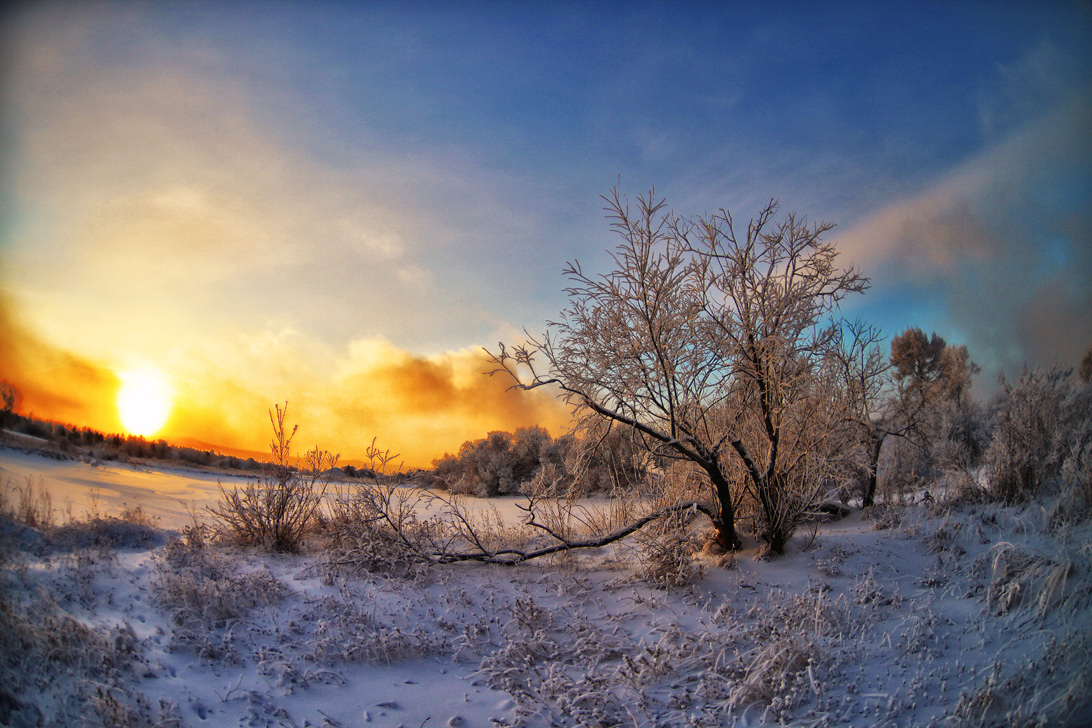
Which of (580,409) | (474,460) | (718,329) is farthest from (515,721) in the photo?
(474,460)

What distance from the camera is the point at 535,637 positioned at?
4.69 meters

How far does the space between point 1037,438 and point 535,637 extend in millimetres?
8411

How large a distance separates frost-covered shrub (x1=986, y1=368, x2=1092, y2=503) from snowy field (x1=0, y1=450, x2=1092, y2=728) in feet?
3.89

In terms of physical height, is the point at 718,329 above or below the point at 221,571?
above

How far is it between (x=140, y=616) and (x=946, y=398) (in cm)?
1935

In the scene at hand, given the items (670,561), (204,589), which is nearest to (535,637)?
(670,561)

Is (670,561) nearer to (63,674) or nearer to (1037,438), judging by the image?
(63,674)

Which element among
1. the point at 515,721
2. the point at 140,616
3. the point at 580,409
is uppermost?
the point at 580,409

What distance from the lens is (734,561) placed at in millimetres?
6320

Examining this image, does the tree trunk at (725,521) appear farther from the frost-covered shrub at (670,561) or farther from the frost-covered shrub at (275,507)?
the frost-covered shrub at (275,507)

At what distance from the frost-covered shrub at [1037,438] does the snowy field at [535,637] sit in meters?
1.18

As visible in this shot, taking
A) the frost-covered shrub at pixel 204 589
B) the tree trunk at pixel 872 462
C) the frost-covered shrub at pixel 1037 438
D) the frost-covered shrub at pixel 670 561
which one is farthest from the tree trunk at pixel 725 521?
the frost-covered shrub at pixel 204 589

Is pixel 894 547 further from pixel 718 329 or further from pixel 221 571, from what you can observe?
pixel 221 571

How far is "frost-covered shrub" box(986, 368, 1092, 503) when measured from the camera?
283 inches
